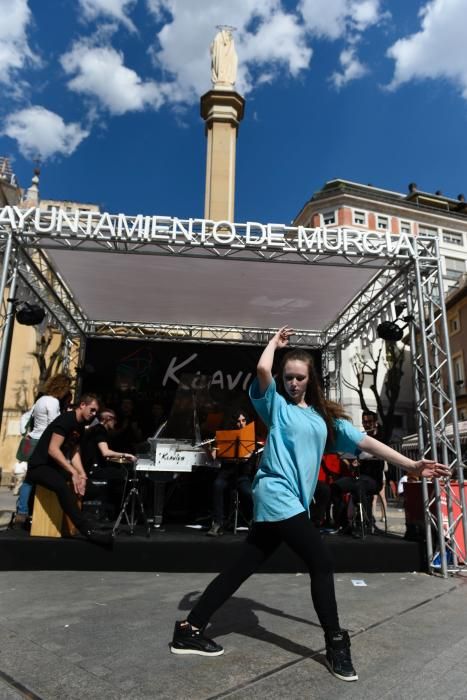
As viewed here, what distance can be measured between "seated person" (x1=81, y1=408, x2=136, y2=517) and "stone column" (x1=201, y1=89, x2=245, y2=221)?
1816 centimetres

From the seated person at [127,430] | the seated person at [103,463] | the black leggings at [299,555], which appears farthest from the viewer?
the seated person at [127,430]

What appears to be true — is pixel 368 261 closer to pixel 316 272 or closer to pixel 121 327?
pixel 316 272

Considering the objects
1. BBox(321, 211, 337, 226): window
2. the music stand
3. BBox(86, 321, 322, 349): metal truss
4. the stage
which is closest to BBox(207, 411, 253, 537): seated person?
the music stand

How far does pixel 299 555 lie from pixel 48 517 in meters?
3.49

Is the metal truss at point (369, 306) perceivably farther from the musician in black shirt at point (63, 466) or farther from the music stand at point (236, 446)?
the musician in black shirt at point (63, 466)

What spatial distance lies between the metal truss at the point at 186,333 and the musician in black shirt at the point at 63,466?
6.38 metres

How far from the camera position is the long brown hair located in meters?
2.76

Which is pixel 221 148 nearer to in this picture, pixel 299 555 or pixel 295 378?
pixel 295 378

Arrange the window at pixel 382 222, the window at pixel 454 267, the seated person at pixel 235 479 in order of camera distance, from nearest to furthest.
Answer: the seated person at pixel 235 479
the window at pixel 454 267
the window at pixel 382 222

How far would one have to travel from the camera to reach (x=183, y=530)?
6.08 m

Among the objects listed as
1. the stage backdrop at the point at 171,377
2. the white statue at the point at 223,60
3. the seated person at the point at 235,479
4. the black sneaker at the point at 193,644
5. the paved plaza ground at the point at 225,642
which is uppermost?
the white statue at the point at 223,60

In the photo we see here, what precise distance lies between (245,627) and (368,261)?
5.25 m

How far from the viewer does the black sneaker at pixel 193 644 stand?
258cm

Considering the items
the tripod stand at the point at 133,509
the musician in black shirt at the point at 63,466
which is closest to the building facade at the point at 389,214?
the tripod stand at the point at 133,509
